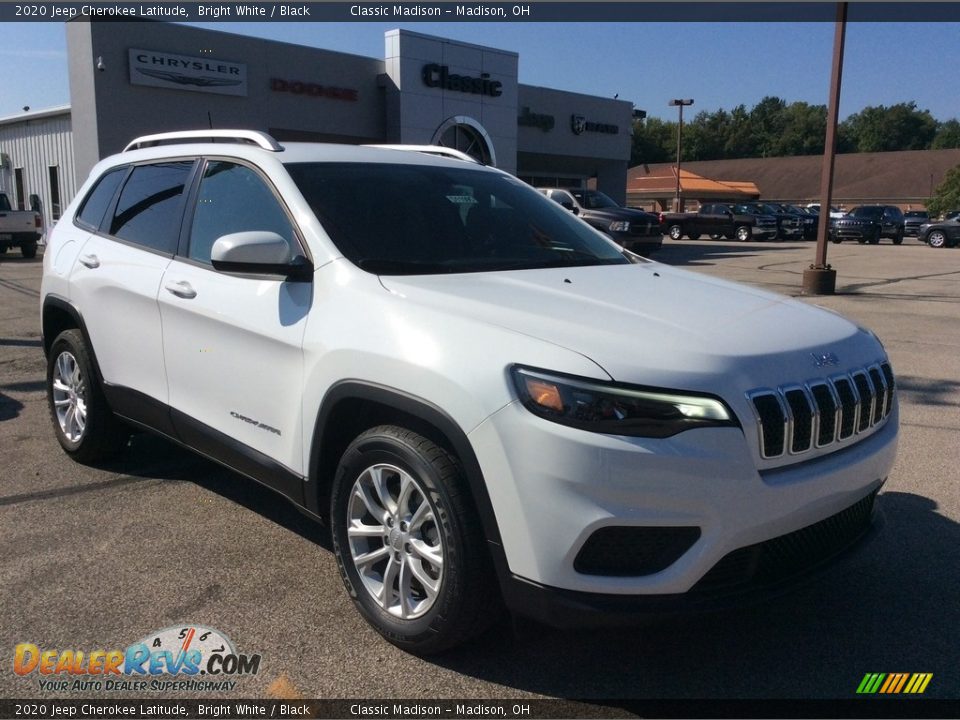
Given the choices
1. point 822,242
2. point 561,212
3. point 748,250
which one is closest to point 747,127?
point 748,250

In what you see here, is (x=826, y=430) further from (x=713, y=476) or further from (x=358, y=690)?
(x=358, y=690)

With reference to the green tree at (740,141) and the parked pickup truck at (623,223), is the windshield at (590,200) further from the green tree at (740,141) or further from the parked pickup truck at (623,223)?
the green tree at (740,141)

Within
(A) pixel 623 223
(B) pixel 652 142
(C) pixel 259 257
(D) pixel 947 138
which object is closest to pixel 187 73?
(A) pixel 623 223

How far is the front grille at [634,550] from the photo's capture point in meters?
2.58

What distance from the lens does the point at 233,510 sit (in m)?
4.48

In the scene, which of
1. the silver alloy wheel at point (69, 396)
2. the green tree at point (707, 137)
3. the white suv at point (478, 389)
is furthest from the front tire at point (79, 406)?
the green tree at point (707, 137)

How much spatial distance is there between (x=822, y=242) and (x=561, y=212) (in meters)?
11.0

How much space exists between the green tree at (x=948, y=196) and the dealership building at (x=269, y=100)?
119ft

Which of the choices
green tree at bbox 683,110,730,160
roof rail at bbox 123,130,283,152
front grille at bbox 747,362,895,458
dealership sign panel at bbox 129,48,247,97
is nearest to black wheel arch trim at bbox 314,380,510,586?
front grille at bbox 747,362,895,458

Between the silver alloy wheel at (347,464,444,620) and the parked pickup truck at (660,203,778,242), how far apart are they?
34381 mm

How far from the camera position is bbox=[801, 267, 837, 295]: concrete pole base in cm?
1452

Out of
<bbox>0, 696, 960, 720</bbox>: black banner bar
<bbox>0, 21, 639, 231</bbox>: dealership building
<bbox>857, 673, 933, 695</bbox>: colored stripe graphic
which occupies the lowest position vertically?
<bbox>0, 696, 960, 720</bbox>: black banner bar

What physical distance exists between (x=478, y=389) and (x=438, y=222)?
1444 mm

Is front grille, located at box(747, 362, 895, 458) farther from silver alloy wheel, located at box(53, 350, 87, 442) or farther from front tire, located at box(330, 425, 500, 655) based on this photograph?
silver alloy wheel, located at box(53, 350, 87, 442)
